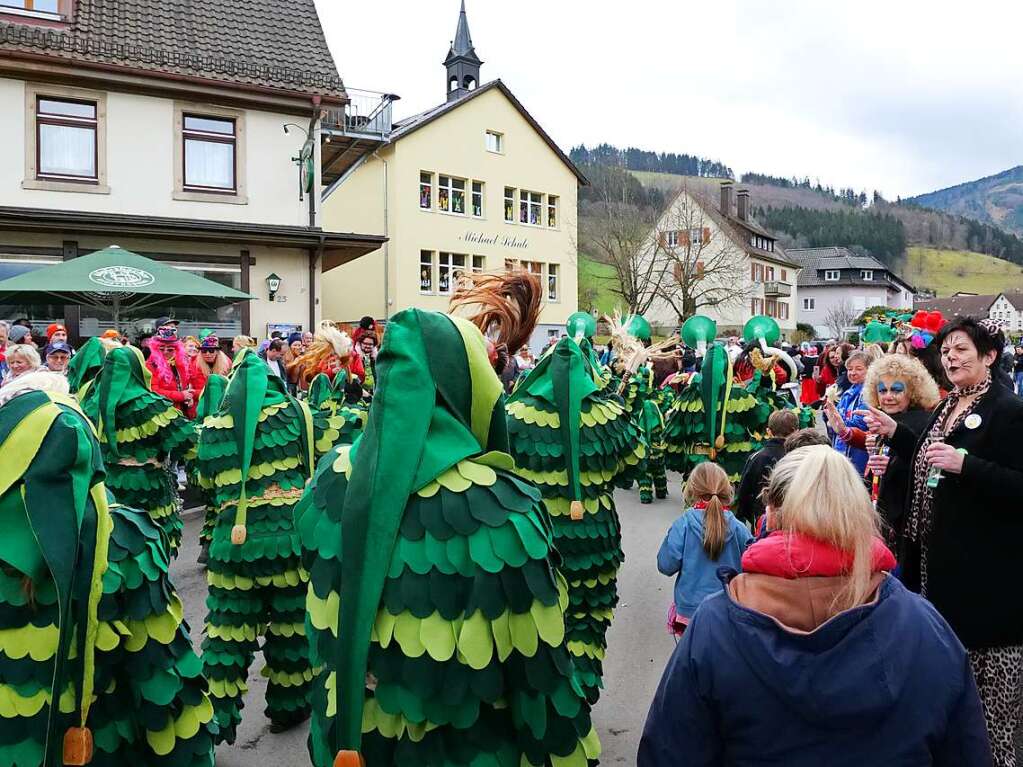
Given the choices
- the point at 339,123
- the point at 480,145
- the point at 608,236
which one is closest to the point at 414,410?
the point at 339,123

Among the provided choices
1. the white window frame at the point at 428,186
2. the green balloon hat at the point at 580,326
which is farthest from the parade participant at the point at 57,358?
the white window frame at the point at 428,186

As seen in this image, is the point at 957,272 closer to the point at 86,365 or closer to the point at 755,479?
the point at 755,479

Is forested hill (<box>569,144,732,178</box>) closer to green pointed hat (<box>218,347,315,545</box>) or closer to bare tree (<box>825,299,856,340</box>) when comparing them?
bare tree (<box>825,299,856,340</box>)

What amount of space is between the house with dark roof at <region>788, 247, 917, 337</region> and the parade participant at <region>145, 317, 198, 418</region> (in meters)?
78.1

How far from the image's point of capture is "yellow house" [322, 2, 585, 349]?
1094 inches

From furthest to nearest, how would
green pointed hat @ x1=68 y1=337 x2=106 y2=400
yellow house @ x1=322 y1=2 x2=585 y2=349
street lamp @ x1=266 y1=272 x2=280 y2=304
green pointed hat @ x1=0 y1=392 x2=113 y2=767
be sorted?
yellow house @ x1=322 y1=2 x2=585 y2=349
street lamp @ x1=266 y1=272 x2=280 y2=304
green pointed hat @ x1=68 y1=337 x2=106 y2=400
green pointed hat @ x1=0 y1=392 x2=113 y2=767

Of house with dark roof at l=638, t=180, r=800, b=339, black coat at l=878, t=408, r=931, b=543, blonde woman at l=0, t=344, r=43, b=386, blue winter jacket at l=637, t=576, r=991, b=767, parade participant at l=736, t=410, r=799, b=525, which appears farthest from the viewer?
house with dark roof at l=638, t=180, r=800, b=339

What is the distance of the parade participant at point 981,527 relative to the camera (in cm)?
323

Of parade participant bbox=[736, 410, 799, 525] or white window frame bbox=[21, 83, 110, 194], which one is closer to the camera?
parade participant bbox=[736, 410, 799, 525]

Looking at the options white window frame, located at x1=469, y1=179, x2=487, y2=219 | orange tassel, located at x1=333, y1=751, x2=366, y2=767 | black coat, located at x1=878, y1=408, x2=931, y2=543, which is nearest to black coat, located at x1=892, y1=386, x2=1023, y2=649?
black coat, located at x1=878, y1=408, x2=931, y2=543

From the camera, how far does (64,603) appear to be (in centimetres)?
199

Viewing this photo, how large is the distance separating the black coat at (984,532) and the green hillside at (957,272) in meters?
121

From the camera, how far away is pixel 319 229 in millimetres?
17672

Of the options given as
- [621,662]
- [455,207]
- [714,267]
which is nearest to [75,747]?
[621,662]
